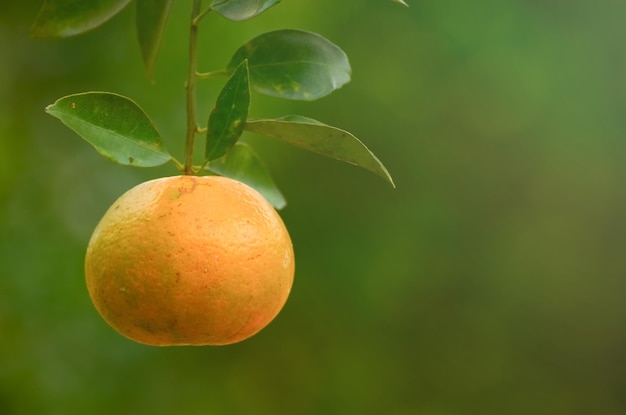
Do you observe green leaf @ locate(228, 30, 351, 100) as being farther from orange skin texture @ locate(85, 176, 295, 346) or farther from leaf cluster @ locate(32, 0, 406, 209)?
orange skin texture @ locate(85, 176, 295, 346)

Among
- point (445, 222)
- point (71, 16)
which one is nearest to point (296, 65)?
point (71, 16)

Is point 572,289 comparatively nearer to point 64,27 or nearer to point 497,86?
point 497,86

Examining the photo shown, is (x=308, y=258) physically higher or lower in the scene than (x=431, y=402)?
higher

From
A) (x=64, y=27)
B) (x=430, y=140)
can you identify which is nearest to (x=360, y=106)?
(x=430, y=140)

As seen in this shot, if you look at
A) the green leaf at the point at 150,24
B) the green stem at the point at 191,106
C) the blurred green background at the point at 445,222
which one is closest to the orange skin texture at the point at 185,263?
the green stem at the point at 191,106

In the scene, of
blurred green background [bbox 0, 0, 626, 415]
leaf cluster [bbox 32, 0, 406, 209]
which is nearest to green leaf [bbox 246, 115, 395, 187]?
leaf cluster [bbox 32, 0, 406, 209]

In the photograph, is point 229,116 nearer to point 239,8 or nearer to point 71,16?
point 239,8

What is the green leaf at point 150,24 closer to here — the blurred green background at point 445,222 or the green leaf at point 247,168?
the green leaf at point 247,168
